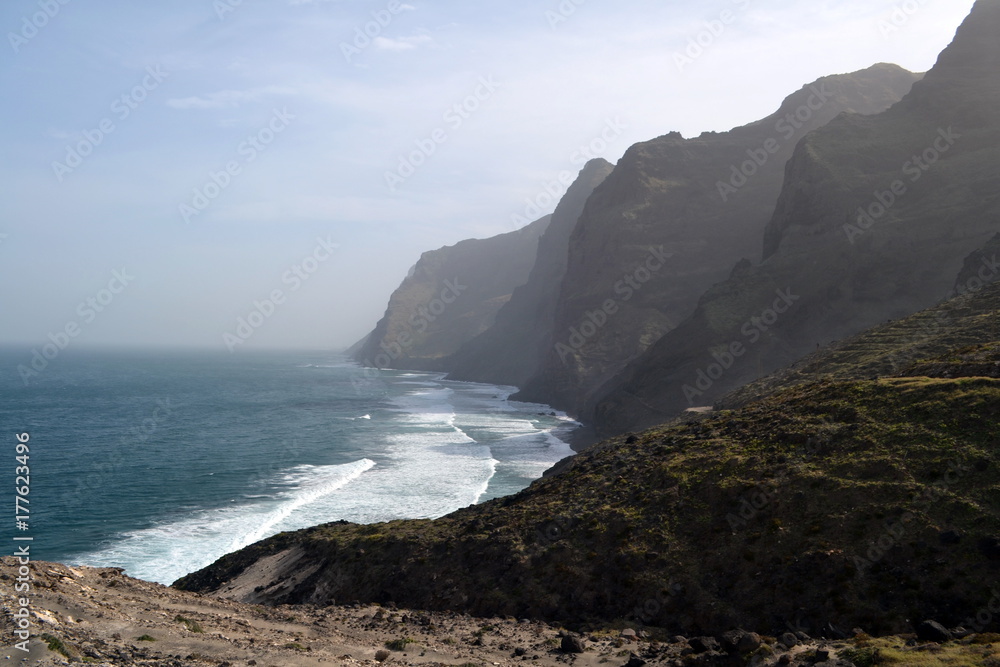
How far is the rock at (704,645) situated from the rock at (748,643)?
3.47 ft

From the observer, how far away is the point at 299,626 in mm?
21156

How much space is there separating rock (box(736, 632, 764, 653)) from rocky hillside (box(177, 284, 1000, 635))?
320 cm

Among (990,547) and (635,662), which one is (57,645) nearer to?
(635,662)

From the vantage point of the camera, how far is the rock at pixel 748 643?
15711 millimetres

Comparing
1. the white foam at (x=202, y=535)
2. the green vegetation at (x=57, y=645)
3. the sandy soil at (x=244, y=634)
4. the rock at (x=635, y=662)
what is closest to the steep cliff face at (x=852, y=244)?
the white foam at (x=202, y=535)

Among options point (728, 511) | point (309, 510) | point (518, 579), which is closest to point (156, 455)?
point (309, 510)

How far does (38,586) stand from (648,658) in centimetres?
1791

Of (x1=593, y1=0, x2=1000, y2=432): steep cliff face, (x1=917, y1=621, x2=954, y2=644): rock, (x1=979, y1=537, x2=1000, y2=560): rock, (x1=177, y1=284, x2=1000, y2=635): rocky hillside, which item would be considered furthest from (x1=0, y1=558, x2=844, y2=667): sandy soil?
(x1=593, y1=0, x2=1000, y2=432): steep cliff face

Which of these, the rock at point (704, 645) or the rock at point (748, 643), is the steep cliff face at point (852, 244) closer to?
the rock at point (704, 645)

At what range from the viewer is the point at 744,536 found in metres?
22.1

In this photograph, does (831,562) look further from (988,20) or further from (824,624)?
(988,20)

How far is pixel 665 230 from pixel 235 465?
9367 cm

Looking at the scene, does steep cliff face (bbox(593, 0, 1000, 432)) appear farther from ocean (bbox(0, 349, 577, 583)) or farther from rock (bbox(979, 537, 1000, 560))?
rock (bbox(979, 537, 1000, 560))

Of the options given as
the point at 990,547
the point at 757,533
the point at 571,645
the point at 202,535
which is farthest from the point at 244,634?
the point at 202,535
